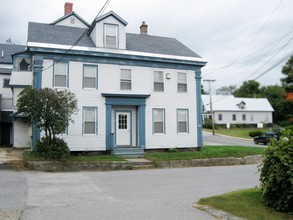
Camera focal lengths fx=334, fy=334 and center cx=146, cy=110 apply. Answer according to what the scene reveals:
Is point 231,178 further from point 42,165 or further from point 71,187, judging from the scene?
point 42,165

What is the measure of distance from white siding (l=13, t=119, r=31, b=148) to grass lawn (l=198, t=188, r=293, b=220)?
16732mm

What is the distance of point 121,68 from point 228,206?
539 inches

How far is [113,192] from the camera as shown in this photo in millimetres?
10156

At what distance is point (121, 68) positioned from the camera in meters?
20.2

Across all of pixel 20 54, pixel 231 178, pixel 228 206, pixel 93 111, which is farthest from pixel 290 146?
pixel 20 54

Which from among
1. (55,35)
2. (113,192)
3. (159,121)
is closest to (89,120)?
(159,121)

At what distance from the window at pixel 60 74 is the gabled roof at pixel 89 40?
1.37 m

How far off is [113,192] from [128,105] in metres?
10.6

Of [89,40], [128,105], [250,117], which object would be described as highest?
[89,40]

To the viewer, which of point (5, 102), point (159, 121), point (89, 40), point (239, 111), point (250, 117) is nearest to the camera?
point (89, 40)

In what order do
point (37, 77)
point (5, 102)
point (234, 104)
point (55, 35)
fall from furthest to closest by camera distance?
point (234, 104) < point (5, 102) < point (55, 35) < point (37, 77)

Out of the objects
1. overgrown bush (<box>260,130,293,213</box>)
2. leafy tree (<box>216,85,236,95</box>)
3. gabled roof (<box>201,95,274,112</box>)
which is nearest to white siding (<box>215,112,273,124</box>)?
gabled roof (<box>201,95,274,112</box>)

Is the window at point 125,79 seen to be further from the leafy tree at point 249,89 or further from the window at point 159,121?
the leafy tree at point 249,89

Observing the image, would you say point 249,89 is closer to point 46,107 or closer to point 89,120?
point 89,120
